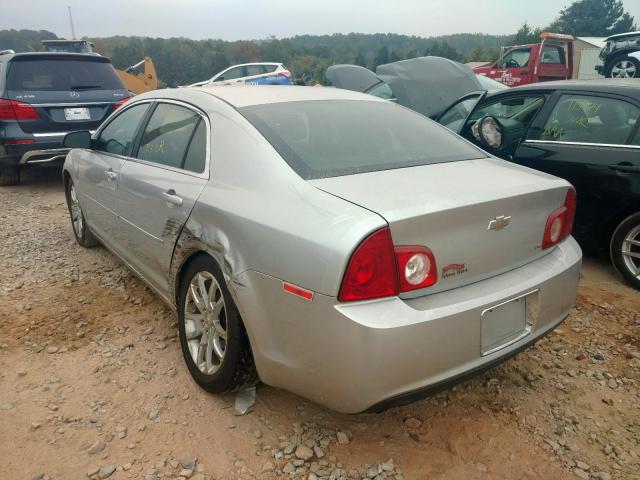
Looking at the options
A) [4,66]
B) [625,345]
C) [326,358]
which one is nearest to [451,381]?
[326,358]

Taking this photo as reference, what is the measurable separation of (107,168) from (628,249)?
3.78 m

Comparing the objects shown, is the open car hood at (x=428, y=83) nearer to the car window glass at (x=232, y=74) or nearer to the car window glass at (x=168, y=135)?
the car window glass at (x=168, y=135)

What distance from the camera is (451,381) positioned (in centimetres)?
195

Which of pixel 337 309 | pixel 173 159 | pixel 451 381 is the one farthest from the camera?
pixel 173 159

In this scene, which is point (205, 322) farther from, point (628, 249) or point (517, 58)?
point (517, 58)

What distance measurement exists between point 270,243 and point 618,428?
5.87 ft

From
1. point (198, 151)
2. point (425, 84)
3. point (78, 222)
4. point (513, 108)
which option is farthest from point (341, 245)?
point (425, 84)

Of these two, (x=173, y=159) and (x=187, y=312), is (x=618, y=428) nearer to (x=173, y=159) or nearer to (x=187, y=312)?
(x=187, y=312)

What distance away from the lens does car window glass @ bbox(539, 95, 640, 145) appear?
3.73 metres

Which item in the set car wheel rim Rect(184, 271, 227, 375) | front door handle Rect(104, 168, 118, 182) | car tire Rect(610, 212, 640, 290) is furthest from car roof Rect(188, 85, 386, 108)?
car tire Rect(610, 212, 640, 290)

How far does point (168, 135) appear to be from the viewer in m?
3.00

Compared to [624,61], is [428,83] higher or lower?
lower

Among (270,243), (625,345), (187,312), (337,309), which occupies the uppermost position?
(270,243)

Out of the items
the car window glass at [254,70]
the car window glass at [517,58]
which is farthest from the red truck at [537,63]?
the car window glass at [254,70]
